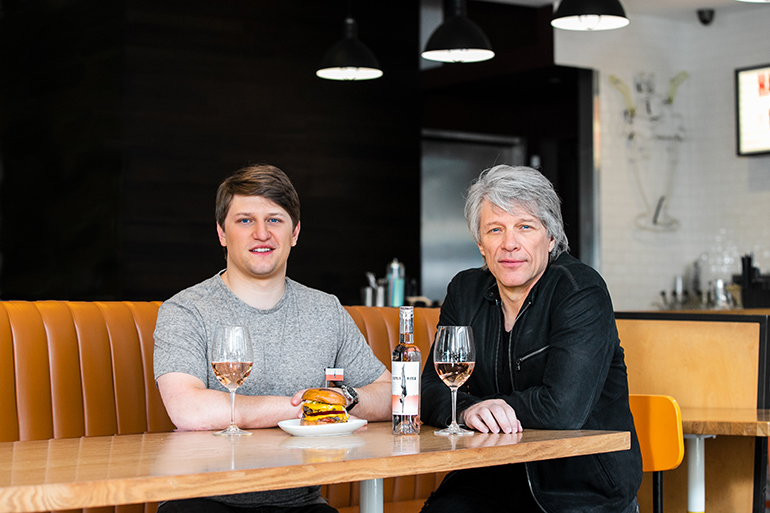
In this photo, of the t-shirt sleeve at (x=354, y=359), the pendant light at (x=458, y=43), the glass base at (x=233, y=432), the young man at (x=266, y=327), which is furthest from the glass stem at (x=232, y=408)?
the pendant light at (x=458, y=43)

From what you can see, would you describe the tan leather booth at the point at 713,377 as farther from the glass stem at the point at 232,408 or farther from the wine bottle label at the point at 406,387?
the glass stem at the point at 232,408

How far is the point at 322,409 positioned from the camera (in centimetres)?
191

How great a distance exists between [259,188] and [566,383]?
0.92m

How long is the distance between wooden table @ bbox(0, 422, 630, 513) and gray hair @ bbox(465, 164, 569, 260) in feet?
1.82

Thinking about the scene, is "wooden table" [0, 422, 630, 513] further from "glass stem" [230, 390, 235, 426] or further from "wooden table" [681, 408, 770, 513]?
"wooden table" [681, 408, 770, 513]

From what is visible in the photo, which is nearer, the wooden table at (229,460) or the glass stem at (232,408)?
the wooden table at (229,460)

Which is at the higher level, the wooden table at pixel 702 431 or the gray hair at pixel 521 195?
the gray hair at pixel 521 195

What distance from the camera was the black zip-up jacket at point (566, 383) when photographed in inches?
81.7

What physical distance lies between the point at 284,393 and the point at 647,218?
524 cm

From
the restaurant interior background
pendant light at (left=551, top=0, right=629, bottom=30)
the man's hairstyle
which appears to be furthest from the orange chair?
the restaurant interior background

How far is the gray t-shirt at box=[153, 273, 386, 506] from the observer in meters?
2.17

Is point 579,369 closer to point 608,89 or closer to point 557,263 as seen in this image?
point 557,263

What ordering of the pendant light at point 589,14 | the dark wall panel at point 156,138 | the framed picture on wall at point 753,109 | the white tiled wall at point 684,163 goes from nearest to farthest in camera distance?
1. the pendant light at point 589,14
2. the dark wall panel at point 156,138
3. the framed picture on wall at point 753,109
4. the white tiled wall at point 684,163

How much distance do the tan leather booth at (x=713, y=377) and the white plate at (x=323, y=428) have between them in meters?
1.60
